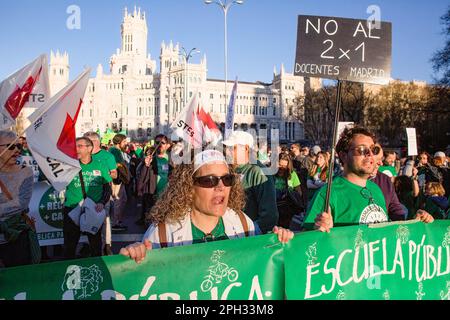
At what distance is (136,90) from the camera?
120m

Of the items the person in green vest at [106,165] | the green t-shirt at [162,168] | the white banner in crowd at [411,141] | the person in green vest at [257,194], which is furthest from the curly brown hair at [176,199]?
the white banner in crowd at [411,141]

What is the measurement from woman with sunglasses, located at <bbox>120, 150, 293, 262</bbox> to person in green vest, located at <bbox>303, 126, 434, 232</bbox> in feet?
1.78

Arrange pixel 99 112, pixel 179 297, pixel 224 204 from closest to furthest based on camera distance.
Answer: pixel 179 297 < pixel 224 204 < pixel 99 112

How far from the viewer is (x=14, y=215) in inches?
153

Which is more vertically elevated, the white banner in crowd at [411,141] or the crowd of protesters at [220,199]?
the white banner in crowd at [411,141]

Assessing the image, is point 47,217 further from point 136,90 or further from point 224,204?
point 136,90

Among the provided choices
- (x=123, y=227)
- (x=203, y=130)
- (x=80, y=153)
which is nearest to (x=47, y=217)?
(x=80, y=153)

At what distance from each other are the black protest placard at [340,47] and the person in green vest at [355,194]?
465 millimetres

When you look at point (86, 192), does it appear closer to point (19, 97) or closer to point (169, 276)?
point (19, 97)

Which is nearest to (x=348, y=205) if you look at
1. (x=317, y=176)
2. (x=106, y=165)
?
(x=106, y=165)

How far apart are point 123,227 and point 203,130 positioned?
385cm

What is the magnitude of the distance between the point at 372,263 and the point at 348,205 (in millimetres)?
408

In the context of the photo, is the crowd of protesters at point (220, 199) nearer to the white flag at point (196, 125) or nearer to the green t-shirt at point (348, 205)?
the green t-shirt at point (348, 205)

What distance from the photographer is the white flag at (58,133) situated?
12.6 feet
